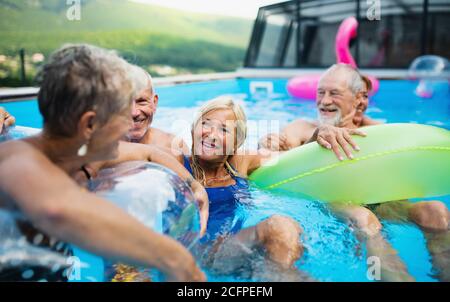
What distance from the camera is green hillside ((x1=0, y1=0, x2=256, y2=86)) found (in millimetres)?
18469

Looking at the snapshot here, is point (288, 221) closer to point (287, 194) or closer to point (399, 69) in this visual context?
point (287, 194)

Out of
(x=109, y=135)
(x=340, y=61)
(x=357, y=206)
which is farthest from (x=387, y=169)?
(x=340, y=61)

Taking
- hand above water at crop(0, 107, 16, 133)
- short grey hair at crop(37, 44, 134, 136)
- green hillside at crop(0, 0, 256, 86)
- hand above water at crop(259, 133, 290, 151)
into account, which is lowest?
green hillside at crop(0, 0, 256, 86)

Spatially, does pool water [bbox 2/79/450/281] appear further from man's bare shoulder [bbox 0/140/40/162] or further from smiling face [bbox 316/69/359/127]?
man's bare shoulder [bbox 0/140/40/162]

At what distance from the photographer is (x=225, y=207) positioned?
8.94 feet

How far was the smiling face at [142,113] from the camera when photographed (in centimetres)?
297

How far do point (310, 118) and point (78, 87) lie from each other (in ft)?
20.0

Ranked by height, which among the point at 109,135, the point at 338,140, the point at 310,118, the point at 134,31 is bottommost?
the point at 134,31

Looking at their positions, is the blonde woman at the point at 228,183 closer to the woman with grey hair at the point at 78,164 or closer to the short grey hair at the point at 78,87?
the woman with grey hair at the point at 78,164

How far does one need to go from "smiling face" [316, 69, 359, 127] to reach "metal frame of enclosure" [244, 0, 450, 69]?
32.8 ft

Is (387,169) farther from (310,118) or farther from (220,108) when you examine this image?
(310,118)

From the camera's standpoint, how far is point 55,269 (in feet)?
4.78

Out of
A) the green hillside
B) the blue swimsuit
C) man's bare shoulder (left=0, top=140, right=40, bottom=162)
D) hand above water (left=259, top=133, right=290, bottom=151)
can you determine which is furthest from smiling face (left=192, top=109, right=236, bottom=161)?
the green hillside
